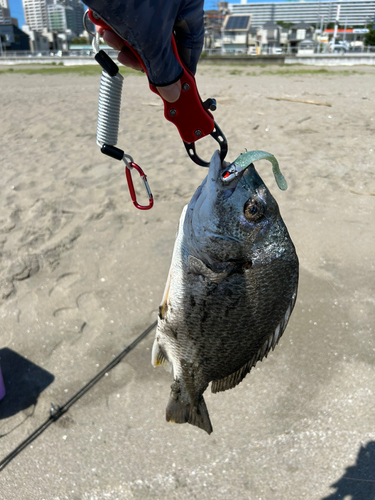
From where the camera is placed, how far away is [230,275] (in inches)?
55.7

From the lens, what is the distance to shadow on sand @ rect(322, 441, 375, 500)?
2.68 meters

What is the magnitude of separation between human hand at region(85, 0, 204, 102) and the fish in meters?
0.31

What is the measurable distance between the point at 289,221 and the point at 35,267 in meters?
3.33

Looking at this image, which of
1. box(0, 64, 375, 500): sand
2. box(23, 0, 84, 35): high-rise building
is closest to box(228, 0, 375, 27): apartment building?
box(23, 0, 84, 35): high-rise building

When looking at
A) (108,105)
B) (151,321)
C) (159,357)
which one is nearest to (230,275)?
(159,357)

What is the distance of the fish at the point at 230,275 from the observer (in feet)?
4.43

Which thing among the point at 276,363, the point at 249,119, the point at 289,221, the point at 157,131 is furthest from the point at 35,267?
the point at 249,119

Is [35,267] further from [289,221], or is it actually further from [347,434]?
[347,434]

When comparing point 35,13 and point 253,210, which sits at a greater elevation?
point 253,210

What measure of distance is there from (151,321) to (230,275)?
9.06 feet

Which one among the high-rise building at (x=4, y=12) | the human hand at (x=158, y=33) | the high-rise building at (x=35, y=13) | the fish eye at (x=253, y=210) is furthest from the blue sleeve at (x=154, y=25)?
the high-rise building at (x=35, y=13)

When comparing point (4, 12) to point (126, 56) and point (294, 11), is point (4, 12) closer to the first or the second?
point (126, 56)

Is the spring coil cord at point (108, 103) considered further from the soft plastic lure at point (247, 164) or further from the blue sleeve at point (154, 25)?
the soft plastic lure at point (247, 164)

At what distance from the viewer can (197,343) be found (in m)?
1.57
